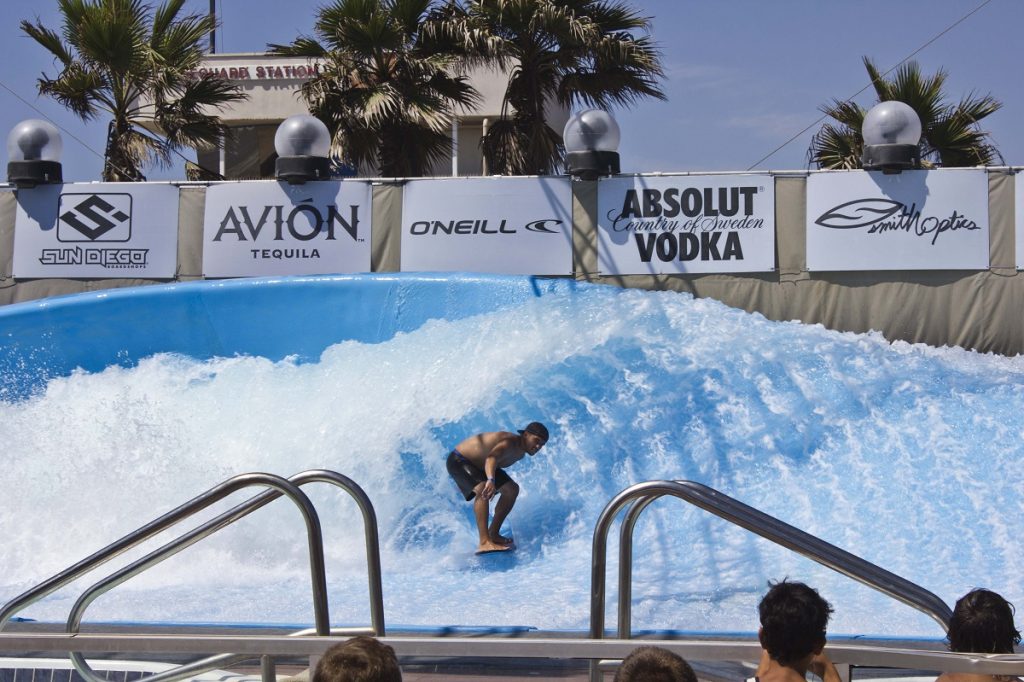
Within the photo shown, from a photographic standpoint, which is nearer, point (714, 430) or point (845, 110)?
point (714, 430)

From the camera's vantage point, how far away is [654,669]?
2107 millimetres

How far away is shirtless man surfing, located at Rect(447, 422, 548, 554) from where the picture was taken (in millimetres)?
7781

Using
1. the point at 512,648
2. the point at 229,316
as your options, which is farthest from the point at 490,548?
the point at 512,648

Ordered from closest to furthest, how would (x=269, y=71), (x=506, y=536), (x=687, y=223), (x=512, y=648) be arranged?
(x=512, y=648), (x=506, y=536), (x=687, y=223), (x=269, y=71)

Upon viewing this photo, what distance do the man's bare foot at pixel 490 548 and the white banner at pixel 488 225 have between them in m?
3.96

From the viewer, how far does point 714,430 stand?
9.12 m

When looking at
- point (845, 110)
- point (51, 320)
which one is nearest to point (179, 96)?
point (51, 320)

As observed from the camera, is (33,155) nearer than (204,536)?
No

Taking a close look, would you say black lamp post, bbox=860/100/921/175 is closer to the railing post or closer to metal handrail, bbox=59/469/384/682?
metal handrail, bbox=59/469/384/682

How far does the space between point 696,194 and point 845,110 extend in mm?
5164

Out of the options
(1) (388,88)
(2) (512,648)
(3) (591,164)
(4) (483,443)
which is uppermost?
(1) (388,88)

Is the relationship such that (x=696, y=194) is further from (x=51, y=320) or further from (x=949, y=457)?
(x=51, y=320)

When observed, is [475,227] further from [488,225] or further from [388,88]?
[388,88]

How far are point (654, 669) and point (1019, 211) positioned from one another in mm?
9654
